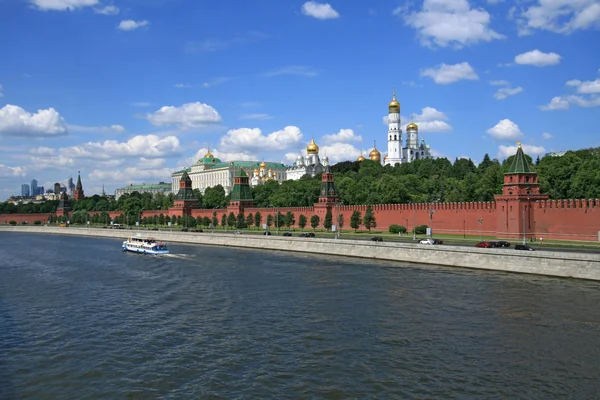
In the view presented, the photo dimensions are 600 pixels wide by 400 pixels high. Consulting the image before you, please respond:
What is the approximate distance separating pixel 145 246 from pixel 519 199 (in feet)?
95.2

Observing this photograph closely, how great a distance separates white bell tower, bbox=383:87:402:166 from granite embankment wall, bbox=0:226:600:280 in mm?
70245

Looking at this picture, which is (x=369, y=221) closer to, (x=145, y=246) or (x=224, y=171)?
(x=145, y=246)

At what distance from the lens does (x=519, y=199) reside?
4125 centimetres

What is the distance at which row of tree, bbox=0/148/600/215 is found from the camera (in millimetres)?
52781

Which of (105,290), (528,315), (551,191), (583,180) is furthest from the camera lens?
(551,191)

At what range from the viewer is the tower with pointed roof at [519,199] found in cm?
4103

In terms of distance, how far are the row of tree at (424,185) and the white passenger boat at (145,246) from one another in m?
27.5

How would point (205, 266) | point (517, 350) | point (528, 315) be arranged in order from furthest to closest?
point (205, 266) → point (528, 315) → point (517, 350)

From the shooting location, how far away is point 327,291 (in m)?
25.3

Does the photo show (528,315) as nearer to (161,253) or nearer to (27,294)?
(27,294)

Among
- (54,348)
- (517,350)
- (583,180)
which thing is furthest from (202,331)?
(583,180)

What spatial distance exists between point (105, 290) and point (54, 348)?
35.1ft

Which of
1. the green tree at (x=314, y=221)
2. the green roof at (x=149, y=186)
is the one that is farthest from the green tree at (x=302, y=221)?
the green roof at (x=149, y=186)

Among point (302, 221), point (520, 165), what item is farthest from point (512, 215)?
point (302, 221)
